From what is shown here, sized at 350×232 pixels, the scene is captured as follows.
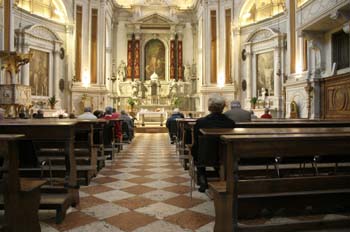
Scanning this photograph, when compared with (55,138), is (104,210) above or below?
below

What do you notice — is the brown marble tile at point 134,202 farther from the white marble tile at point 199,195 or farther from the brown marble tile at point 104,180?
the brown marble tile at point 104,180

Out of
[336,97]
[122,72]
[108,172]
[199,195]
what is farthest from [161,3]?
[199,195]

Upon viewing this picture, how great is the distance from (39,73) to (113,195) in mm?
13605

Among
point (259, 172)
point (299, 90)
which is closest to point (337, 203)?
point (259, 172)

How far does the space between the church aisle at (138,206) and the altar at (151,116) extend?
12.1 metres

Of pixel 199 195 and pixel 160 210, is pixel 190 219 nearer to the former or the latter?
pixel 160 210

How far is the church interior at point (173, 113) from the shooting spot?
2.72 m

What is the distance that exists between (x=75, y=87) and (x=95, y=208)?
48.4 feet

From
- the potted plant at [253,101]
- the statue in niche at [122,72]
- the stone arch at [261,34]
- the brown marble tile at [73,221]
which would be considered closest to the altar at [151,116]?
the statue in niche at [122,72]

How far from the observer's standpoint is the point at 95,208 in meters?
3.54

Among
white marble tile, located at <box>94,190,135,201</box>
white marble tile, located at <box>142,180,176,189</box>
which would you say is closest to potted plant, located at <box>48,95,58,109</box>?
white marble tile, located at <box>142,180,176,189</box>

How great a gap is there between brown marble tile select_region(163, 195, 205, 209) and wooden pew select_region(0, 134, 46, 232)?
5.00ft

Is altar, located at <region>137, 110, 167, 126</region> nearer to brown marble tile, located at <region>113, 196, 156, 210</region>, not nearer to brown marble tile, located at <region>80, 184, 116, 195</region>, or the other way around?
brown marble tile, located at <region>80, 184, 116, 195</region>

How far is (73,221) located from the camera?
123 inches
